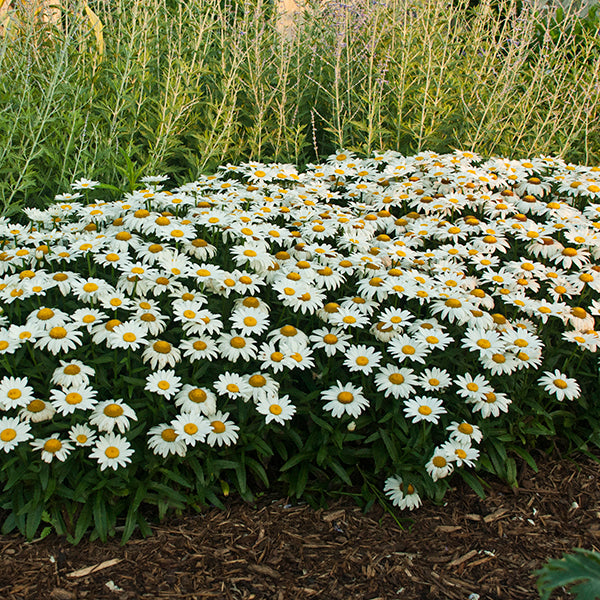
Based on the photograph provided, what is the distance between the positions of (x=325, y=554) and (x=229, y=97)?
13.9 ft

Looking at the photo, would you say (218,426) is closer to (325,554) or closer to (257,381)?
(257,381)

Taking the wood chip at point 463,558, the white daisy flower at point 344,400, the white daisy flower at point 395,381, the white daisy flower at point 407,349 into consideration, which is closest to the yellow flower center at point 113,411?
the white daisy flower at point 344,400

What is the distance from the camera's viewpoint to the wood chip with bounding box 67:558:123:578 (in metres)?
2.22

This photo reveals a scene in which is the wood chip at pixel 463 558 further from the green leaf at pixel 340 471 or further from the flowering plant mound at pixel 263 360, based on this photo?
the green leaf at pixel 340 471

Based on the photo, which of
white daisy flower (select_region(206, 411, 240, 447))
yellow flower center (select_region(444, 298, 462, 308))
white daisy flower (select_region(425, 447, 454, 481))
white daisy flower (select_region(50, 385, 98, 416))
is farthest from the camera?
yellow flower center (select_region(444, 298, 462, 308))

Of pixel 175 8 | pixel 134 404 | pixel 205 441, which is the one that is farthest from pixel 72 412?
pixel 175 8

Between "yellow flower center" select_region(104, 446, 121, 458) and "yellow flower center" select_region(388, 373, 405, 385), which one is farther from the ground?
"yellow flower center" select_region(388, 373, 405, 385)

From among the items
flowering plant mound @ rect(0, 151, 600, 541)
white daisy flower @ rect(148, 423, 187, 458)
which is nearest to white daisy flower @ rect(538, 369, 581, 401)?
flowering plant mound @ rect(0, 151, 600, 541)

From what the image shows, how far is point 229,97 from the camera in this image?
5531 millimetres

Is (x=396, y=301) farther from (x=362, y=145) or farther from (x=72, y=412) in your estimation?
(x=362, y=145)

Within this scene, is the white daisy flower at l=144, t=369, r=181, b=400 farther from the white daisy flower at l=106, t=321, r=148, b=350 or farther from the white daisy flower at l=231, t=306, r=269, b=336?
the white daisy flower at l=231, t=306, r=269, b=336

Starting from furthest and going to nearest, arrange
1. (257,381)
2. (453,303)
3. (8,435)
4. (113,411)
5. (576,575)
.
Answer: (453,303), (257,381), (113,411), (8,435), (576,575)

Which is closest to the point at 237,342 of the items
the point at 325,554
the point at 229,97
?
the point at 325,554

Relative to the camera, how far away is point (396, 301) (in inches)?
116
